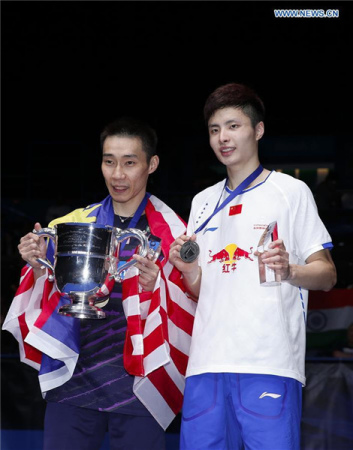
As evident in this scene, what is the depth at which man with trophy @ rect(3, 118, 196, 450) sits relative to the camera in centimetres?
189

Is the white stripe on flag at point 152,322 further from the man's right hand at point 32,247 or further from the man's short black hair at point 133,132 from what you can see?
the man's short black hair at point 133,132

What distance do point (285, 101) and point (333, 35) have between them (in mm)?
1310

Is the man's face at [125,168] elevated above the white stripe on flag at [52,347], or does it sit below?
above

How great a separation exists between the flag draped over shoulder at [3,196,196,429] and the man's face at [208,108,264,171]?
37 cm

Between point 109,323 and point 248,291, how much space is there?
52cm

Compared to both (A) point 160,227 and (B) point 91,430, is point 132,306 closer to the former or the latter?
(A) point 160,227

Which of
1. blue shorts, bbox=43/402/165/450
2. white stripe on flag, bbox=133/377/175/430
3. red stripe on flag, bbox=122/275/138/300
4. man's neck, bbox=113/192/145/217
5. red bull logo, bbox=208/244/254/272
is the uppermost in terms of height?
man's neck, bbox=113/192/145/217

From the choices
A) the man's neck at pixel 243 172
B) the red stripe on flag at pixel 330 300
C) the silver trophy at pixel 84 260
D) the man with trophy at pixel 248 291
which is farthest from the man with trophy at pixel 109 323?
the red stripe on flag at pixel 330 300

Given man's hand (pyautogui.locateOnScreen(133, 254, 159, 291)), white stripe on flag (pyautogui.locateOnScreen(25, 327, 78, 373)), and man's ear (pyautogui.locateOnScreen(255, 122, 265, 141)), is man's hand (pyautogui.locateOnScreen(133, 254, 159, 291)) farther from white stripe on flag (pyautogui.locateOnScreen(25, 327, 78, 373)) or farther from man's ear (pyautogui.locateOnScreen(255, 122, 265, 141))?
man's ear (pyautogui.locateOnScreen(255, 122, 265, 141))

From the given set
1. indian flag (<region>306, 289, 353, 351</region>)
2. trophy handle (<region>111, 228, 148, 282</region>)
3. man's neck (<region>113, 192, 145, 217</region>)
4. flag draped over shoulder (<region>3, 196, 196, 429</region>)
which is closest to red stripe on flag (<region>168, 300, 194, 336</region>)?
flag draped over shoulder (<region>3, 196, 196, 429</region>)

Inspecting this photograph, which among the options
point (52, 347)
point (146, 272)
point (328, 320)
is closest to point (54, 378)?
point (52, 347)

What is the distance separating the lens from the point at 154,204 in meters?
2.25

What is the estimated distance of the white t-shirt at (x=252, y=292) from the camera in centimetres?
172

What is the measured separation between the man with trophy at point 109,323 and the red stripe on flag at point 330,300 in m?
2.28
